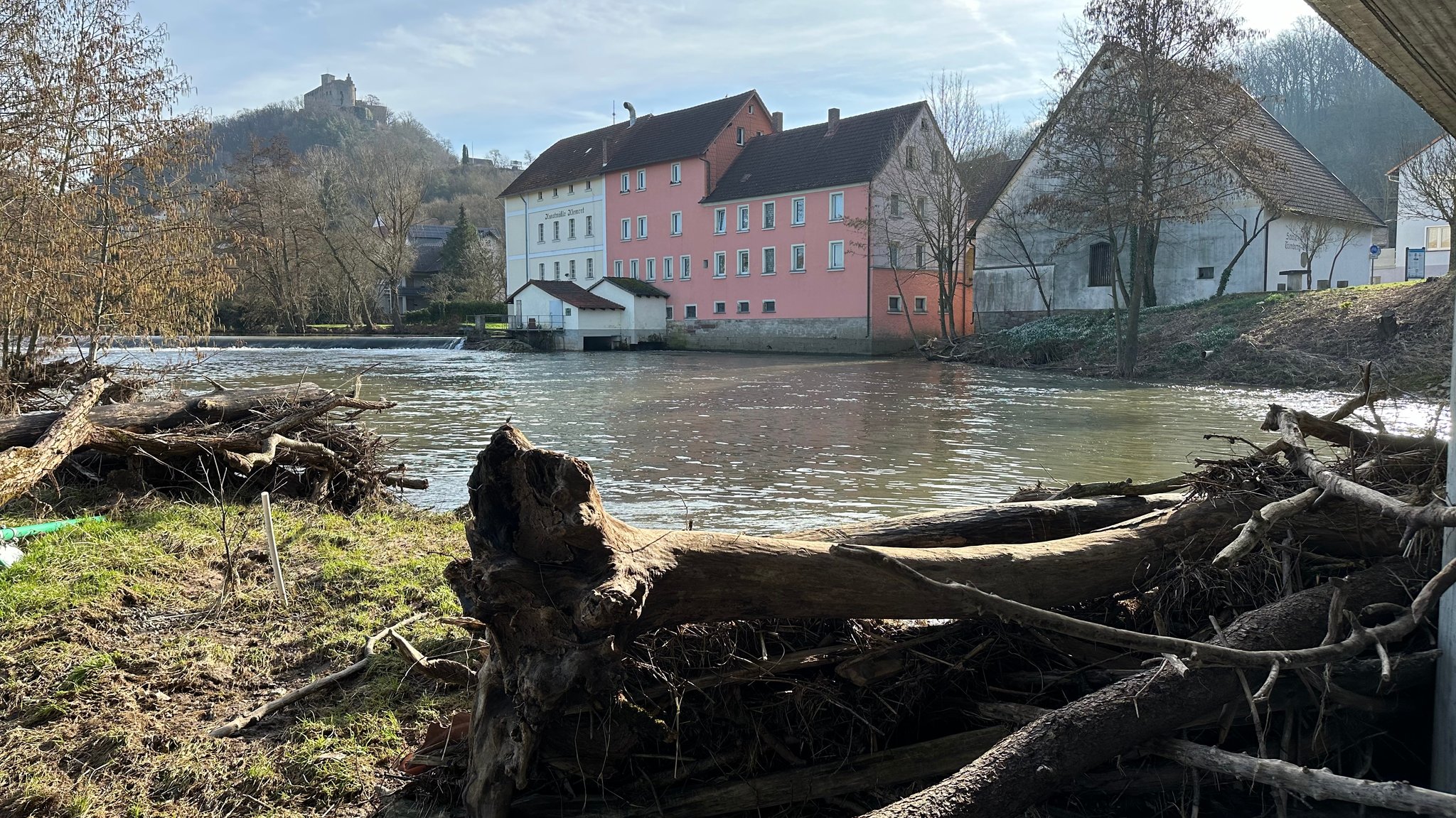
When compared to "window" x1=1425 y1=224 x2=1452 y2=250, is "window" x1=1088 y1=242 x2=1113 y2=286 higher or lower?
lower

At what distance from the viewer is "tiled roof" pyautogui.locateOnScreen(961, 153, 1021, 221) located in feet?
142

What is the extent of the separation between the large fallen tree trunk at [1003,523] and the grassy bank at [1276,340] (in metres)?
17.3

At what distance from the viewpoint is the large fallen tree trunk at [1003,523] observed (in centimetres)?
444

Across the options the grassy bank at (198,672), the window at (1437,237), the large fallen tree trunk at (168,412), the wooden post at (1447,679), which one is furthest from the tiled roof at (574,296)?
the wooden post at (1447,679)

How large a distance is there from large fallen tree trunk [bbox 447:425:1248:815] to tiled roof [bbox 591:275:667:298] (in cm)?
5624

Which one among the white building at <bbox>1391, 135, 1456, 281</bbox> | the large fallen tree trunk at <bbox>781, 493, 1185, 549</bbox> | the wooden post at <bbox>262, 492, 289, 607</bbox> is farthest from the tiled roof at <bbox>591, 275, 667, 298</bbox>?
the large fallen tree trunk at <bbox>781, 493, 1185, 549</bbox>

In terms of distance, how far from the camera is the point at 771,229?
5559 centimetres

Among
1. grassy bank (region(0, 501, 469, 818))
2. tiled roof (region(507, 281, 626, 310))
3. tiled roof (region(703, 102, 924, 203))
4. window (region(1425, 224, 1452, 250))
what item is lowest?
grassy bank (region(0, 501, 469, 818))

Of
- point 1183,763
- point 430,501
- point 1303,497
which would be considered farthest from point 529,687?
point 430,501

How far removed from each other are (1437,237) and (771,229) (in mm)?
33697

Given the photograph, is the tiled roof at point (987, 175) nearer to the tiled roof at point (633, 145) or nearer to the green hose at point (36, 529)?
the tiled roof at point (633, 145)

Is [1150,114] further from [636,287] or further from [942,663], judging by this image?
[636,287]

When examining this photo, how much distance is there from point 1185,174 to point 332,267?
2132 inches

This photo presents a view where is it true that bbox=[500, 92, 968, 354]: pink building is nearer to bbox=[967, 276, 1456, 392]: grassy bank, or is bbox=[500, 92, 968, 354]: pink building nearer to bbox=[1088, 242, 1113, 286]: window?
bbox=[1088, 242, 1113, 286]: window
